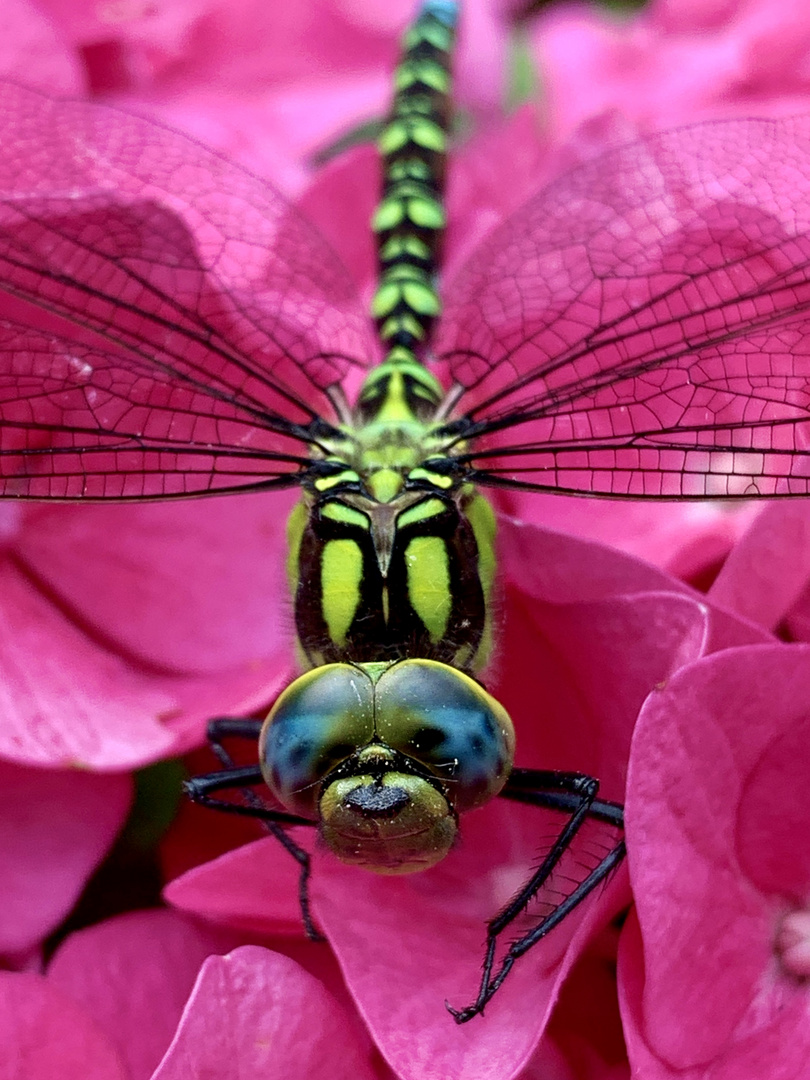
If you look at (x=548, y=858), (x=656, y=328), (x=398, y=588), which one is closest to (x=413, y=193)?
(x=656, y=328)

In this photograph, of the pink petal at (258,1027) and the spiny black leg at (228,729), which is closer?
the pink petal at (258,1027)

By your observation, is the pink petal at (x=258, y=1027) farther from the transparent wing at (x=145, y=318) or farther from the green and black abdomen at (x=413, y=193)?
the green and black abdomen at (x=413, y=193)

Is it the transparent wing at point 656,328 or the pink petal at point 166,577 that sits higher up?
the transparent wing at point 656,328

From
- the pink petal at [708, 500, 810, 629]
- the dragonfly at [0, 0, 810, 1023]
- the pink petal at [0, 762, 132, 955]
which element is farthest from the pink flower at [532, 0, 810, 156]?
the pink petal at [0, 762, 132, 955]

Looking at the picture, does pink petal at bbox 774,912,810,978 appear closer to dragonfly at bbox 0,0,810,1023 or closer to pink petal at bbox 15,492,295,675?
dragonfly at bbox 0,0,810,1023

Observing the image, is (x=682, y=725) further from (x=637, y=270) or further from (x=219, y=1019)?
(x=637, y=270)

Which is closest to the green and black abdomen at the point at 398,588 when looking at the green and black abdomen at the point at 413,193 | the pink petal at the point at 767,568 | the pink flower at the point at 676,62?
the pink petal at the point at 767,568
